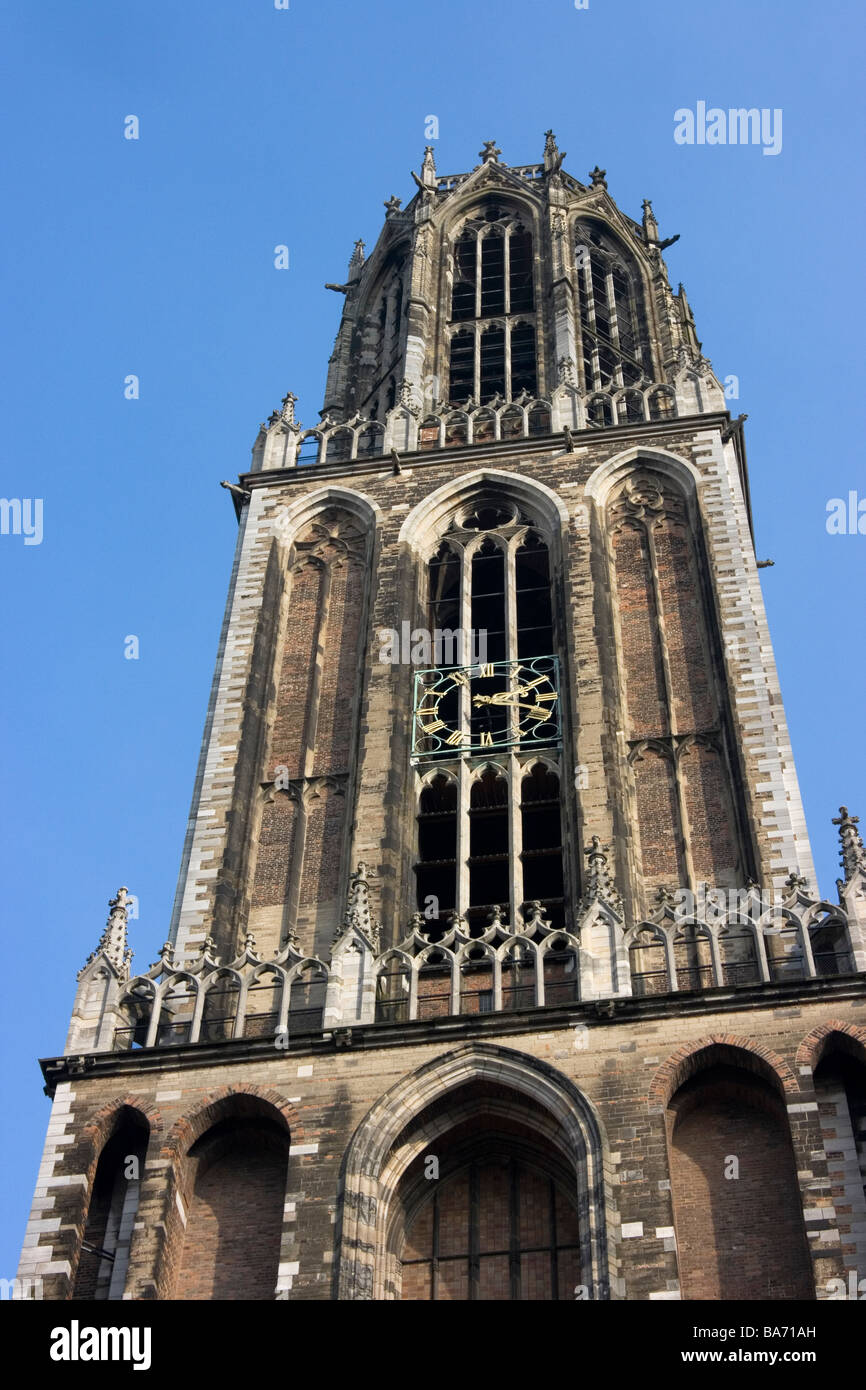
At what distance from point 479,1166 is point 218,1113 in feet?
10.1

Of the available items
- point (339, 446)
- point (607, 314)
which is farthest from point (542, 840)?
point (607, 314)

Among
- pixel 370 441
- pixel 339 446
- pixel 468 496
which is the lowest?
pixel 468 496

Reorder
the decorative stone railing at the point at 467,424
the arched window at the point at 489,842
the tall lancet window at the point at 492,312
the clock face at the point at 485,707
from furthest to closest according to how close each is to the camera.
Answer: the tall lancet window at the point at 492,312
the decorative stone railing at the point at 467,424
the clock face at the point at 485,707
the arched window at the point at 489,842

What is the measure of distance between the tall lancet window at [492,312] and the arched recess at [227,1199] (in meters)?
18.2

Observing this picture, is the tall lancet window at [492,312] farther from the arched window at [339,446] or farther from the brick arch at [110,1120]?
the brick arch at [110,1120]

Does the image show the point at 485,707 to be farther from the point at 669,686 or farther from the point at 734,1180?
the point at 734,1180

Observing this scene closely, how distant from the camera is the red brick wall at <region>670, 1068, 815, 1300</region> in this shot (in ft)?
69.7

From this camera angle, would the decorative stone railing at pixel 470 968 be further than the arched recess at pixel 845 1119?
Yes

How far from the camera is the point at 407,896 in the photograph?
27.7 metres

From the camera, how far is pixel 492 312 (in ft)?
143

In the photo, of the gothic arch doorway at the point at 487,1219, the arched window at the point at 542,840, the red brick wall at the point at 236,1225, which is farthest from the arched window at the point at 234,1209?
the arched window at the point at 542,840

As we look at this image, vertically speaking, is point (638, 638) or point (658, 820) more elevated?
point (638, 638)

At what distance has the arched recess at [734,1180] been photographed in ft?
69.8
